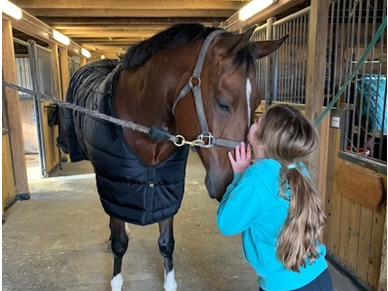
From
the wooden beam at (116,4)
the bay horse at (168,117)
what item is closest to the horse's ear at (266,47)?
the bay horse at (168,117)

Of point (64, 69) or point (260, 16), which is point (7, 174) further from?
point (260, 16)

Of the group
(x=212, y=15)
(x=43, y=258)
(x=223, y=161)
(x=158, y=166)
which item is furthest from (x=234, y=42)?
(x=212, y=15)

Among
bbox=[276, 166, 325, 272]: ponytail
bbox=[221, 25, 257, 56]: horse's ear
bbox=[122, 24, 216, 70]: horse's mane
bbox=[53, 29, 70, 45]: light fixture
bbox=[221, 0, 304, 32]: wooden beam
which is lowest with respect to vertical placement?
bbox=[276, 166, 325, 272]: ponytail

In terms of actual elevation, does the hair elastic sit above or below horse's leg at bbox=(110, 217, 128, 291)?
above

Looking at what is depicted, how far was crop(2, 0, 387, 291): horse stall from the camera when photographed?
1.79m

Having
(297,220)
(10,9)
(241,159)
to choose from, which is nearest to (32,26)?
(10,9)

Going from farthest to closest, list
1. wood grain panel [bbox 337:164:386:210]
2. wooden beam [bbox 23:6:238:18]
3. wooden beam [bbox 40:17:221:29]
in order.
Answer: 1. wooden beam [bbox 40:17:221:29]
2. wooden beam [bbox 23:6:238:18]
3. wood grain panel [bbox 337:164:386:210]

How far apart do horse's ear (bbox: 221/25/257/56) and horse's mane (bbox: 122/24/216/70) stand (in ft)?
0.44

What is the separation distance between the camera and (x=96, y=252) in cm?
226

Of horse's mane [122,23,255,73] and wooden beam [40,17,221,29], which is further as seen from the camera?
wooden beam [40,17,221,29]

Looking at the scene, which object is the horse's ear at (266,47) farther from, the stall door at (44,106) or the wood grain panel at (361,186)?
the stall door at (44,106)

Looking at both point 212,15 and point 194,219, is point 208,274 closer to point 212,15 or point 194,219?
point 194,219

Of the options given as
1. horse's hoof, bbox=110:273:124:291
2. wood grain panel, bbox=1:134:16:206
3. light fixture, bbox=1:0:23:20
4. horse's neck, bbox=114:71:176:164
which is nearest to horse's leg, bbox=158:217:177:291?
horse's hoof, bbox=110:273:124:291

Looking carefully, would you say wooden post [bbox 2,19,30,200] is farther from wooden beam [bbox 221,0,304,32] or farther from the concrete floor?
wooden beam [bbox 221,0,304,32]
